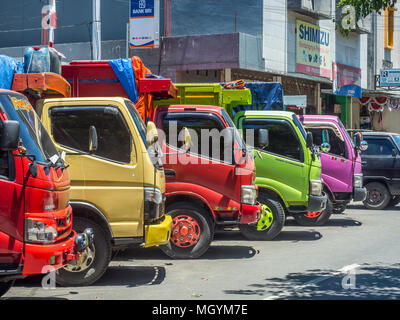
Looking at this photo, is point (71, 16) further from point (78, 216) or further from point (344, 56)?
point (78, 216)

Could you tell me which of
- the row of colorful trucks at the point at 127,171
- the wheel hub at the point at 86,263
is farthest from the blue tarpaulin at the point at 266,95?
the wheel hub at the point at 86,263

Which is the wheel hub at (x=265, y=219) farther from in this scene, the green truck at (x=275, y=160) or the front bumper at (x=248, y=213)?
the front bumper at (x=248, y=213)

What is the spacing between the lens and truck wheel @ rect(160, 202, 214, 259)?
Answer: 10.5 meters

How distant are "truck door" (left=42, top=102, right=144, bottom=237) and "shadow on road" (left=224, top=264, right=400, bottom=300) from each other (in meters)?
1.60

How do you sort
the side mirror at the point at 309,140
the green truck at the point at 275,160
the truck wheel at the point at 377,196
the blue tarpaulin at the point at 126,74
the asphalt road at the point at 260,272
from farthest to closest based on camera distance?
the truck wheel at the point at 377,196
the side mirror at the point at 309,140
the green truck at the point at 275,160
the blue tarpaulin at the point at 126,74
the asphalt road at the point at 260,272

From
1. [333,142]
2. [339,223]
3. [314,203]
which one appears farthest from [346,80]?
[314,203]

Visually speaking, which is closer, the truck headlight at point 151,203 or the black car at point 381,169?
the truck headlight at point 151,203

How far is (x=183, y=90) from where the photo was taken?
40.2 ft

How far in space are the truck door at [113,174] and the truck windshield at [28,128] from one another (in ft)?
4.67

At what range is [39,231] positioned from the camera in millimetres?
6535

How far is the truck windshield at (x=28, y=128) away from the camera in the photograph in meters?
6.70

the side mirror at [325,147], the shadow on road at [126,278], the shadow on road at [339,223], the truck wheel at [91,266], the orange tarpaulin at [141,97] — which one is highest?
the orange tarpaulin at [141,97]

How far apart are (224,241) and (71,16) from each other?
17.1 meters
